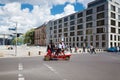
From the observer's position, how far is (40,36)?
5221 inches

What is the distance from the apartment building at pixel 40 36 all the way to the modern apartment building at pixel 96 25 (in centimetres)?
3323

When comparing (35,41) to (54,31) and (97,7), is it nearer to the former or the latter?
(54,31)

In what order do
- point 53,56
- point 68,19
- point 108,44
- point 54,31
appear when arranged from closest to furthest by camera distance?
point 53,56 < point 108,44 < point 68,19 < point 54,31

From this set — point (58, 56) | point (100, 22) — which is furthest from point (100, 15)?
point (58, 56)

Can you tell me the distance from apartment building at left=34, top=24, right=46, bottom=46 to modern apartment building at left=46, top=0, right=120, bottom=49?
109 feet

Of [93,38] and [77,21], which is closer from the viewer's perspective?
[93,38]

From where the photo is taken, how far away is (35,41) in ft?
461

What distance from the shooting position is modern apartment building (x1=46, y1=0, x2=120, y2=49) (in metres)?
68.7

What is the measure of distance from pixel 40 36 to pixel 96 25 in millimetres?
65438

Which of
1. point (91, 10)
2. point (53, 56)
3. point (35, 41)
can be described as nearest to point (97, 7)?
point (91, 10)

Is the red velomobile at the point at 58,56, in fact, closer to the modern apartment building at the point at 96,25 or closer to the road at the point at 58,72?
A: the road at the point at 58,72

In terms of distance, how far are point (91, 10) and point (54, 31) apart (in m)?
36.7

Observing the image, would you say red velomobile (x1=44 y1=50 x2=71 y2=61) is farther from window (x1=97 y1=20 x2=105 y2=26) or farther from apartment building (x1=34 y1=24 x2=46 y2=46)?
apartment building (x1=34 y1=24 x2=46 y2=46)

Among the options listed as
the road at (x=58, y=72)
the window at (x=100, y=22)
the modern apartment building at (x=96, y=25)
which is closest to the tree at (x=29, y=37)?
the modern apartment building at (x=96, y=25)
